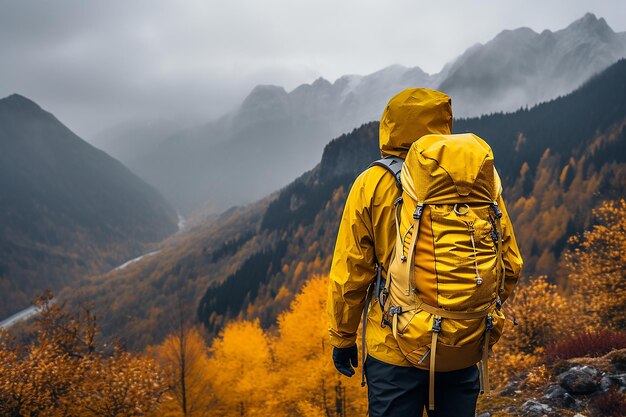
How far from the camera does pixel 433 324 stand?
258cm

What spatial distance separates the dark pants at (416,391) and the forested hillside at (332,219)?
93.4 metres

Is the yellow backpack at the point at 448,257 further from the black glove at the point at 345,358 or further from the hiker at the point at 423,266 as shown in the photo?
the black glove at the point at 345,358

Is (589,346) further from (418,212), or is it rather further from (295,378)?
(295,378)

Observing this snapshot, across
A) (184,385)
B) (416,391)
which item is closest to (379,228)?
(416,391)

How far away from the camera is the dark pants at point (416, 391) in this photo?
9.43 feet

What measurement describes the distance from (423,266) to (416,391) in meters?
1.02

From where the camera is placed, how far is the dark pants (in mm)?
2875

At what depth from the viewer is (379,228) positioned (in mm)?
3080

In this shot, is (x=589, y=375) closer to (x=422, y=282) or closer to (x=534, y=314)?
(x=422, y=282)

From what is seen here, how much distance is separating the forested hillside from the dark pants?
307ft

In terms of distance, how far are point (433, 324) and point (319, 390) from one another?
75.8ft

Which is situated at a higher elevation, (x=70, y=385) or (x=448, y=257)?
(x=448, y=257)

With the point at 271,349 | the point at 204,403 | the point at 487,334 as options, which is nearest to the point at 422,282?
the point at 487,334

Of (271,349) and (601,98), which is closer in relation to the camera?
(271,349)
